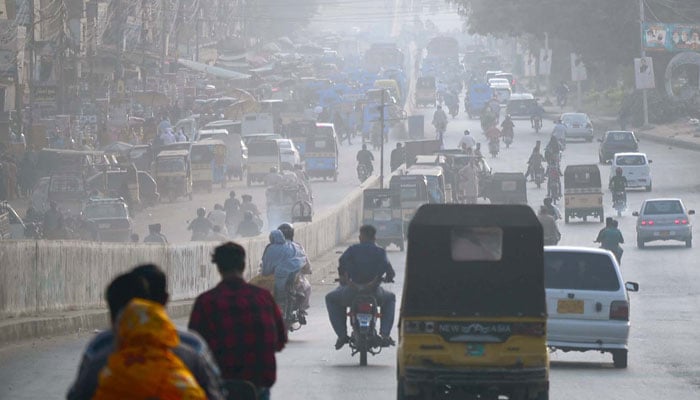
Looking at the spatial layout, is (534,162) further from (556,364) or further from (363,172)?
(556,364)

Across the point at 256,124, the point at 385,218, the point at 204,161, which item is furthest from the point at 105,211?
the point at 256,124

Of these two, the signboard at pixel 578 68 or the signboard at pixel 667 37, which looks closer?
the signboard at pixel 667 37

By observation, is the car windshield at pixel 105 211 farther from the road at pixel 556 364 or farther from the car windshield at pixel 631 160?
the car windshield at pixel 631 160

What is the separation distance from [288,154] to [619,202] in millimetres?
18873

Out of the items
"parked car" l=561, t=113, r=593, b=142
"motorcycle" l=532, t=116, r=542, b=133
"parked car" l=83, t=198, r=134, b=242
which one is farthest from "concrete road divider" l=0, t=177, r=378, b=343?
"motorcycle" l=532, t=116, r=542, b=133

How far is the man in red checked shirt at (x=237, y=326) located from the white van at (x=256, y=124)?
204 feet

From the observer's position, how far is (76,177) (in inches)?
1778

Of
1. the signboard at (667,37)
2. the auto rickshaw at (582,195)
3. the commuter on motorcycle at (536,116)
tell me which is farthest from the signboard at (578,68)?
the auto rickshaw at (582,195)

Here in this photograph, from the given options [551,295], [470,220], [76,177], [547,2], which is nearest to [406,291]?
[470,220]

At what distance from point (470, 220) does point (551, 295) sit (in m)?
4.58

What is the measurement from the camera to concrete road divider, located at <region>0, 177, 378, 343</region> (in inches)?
832

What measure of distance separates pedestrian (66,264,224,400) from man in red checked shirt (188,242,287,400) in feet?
7.21

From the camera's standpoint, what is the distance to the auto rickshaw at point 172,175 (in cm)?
5406

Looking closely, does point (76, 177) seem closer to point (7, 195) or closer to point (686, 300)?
point (7, 195)
